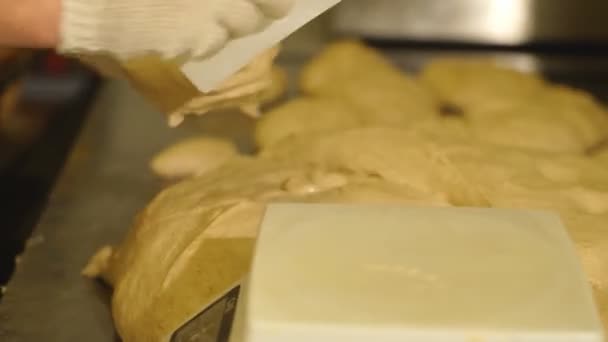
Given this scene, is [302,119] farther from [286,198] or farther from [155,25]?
[155,25]

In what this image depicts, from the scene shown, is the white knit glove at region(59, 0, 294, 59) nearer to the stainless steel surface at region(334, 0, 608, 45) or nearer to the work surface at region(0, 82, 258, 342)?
the work surface at region(0, 82, 258, 342)

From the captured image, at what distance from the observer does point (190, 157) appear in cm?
134

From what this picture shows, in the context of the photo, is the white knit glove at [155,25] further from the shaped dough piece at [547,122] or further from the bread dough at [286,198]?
the shaped dough piece at [547,122]

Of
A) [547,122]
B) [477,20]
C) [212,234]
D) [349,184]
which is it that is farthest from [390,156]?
[477,20]

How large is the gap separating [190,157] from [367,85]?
39cm

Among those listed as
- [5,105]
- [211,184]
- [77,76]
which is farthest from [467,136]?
[77,76]

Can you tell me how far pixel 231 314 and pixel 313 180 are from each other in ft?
1.03

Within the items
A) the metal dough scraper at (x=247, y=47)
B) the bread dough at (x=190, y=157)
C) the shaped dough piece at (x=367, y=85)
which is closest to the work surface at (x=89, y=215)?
the bread dough at (x=190, y=157)

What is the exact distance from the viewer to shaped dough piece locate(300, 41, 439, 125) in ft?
4.87

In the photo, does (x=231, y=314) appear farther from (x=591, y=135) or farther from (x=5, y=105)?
(x=5, y=105)

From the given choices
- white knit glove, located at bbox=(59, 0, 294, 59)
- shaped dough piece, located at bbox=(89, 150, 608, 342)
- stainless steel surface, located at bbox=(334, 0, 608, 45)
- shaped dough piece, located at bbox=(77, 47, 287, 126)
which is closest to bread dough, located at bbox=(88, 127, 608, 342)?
shaped dough piece, located at bbox=(89, 150, 608, 342)

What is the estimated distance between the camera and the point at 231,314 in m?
0.77

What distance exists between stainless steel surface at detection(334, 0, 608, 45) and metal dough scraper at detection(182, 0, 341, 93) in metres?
0.91

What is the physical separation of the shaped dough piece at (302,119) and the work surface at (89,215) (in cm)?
6
